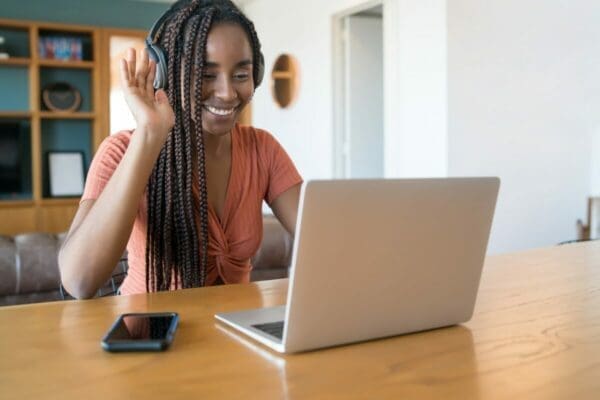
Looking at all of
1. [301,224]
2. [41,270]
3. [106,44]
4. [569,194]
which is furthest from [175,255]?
[106,44]

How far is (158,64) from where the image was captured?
1.25m

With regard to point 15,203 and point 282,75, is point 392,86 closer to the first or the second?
point 282,75

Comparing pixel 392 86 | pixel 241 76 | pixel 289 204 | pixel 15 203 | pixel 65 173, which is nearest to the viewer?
pixel 241 76

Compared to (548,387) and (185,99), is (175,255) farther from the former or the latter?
(548,387)

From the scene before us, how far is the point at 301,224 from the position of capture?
25.6 inches

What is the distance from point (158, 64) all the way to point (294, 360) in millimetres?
770

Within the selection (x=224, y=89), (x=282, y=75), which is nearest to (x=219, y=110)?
(x=224, y=89)

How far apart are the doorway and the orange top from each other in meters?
3.04

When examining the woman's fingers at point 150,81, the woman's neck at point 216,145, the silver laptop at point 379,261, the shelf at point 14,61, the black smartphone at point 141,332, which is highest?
the shelf at point 14,61

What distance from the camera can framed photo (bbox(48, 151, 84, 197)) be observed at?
5664 mm

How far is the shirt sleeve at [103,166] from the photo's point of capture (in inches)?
48.5

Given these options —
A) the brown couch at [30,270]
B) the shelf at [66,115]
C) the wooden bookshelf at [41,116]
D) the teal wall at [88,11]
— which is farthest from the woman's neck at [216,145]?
the teal wall at [88,11]

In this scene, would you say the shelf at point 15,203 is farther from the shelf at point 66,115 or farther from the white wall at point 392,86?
Answer: the white wall at point 392,86

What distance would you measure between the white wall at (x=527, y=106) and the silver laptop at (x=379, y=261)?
8.88 ft
